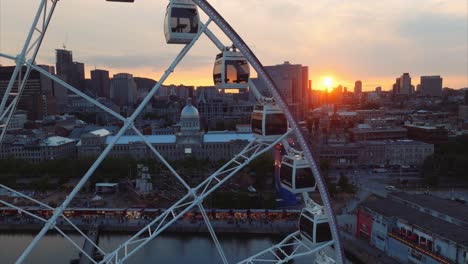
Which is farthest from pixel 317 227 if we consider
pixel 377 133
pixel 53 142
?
pixel 377 133

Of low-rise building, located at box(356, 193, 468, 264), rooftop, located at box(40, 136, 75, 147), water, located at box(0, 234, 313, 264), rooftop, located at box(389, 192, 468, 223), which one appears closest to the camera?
low-rise building, located at box(356, 193, 468, 264)

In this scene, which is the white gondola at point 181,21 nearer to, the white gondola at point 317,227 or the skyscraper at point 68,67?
the white gondola at point 317,227

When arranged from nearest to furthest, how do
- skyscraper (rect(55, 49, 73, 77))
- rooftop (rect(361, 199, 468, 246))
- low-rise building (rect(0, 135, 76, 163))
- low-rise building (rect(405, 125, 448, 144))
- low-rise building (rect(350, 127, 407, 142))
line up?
rooftop (rect(361, 199, 468, 246)) < low-rise building (rect(0, 135, 76, 163)) < low-rise building (rect(405, 125, 448, 144)) < low-rise building (rect(350, 127, 407, 142)) < skyscraper (rect(55, 49, 73, 77))

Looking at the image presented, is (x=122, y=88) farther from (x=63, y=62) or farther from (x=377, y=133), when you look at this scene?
(x=377, y=133)

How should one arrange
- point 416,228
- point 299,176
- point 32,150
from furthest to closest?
point 32,150 < point 416,228 < point 299,176

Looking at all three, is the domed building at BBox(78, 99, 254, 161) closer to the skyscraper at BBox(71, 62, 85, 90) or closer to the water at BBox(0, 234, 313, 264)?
the water at BBox(0, 234, 313, 264)

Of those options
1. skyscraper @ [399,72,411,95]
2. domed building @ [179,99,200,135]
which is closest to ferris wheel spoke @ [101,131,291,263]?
domed building @ [179,99,200,135]

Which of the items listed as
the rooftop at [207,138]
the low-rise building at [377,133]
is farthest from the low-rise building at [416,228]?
the low-rise building at [377,133]
